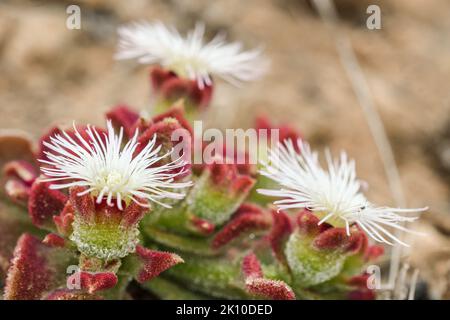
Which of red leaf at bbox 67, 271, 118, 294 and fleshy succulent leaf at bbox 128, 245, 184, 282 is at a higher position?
fleshy succulent leaf at bbox 128, 245, 184, 282

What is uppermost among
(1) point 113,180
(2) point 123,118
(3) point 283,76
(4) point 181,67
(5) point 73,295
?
(3) point 283,76

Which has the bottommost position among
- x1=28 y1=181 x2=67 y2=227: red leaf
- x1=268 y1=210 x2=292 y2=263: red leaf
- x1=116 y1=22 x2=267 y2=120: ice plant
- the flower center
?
x1=268 y1=210 x2=292 y2=263: red leaf

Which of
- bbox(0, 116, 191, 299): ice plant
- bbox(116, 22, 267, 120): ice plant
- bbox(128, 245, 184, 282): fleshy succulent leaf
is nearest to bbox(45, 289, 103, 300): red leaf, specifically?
bbox(0, 116, 191, 299): ice plant

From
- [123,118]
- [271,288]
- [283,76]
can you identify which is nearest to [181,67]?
[123,118]

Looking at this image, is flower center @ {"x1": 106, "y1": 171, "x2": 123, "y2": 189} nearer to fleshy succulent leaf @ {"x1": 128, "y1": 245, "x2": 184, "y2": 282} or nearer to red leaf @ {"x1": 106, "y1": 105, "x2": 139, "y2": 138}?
fleshy succulent leaf @ {"x1": 128, "y1": 245, "x2": 184, "y2": 282}

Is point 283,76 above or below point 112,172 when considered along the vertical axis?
above

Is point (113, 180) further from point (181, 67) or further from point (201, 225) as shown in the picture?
point (181, 67)

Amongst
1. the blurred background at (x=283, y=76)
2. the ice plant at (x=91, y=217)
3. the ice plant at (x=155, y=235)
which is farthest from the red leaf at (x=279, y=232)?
the blurred background at (x=283, y=76)

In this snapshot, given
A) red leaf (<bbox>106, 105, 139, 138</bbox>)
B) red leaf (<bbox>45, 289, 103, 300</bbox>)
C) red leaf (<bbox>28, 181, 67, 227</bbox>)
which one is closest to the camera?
red leaf (<bbox>45, 289, 103, 300</bbox>)
